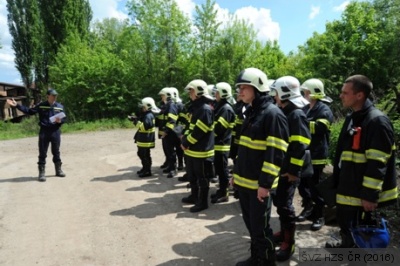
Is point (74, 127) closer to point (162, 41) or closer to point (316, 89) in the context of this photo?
point (162, 41)

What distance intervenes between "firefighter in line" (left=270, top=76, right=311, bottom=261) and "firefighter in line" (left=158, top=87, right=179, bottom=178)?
4.26 metres

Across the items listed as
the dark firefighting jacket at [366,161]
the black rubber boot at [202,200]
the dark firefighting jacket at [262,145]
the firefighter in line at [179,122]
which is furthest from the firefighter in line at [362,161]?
the firefighter in line at [179,122]

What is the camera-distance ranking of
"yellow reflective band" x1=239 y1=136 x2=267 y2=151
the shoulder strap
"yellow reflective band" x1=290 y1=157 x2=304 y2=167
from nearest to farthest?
the shoulder strap < "yellow reflective band" x1=239 y1=136 x2=267 y2=151 < "yellow reflective band" x1=290 y1=157 x2=304 y2=167

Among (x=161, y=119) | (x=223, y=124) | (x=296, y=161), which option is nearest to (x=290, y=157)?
(x=296, y=161)

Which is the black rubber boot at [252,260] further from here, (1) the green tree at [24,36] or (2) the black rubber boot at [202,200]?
(1) the green tree at [24,36]

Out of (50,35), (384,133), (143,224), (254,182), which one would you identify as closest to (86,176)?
(143,224)

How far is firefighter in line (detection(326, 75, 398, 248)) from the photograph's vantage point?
2957 millimetres

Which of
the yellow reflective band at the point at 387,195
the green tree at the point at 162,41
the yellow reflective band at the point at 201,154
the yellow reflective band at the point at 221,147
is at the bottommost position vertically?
the yellow reflective band at the point at 387,195

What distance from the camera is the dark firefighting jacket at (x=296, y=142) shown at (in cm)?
380

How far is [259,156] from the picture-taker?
11.2 ft

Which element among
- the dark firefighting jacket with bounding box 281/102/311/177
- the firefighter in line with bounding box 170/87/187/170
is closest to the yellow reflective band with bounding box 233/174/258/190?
the dark firefighting jacket with bounding box 281/102/311/177

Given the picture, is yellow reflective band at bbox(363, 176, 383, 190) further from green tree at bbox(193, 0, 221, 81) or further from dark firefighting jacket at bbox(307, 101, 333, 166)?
green tree at bbox(193, 0, 221, 81)

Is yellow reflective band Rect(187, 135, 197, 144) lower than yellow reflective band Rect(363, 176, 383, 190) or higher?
higher

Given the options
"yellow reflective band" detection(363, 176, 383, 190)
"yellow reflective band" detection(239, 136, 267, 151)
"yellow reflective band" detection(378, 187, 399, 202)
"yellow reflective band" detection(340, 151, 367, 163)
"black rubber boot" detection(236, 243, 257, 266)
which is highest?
"yellow reflective band" detection(239, 136, 267, 151)
